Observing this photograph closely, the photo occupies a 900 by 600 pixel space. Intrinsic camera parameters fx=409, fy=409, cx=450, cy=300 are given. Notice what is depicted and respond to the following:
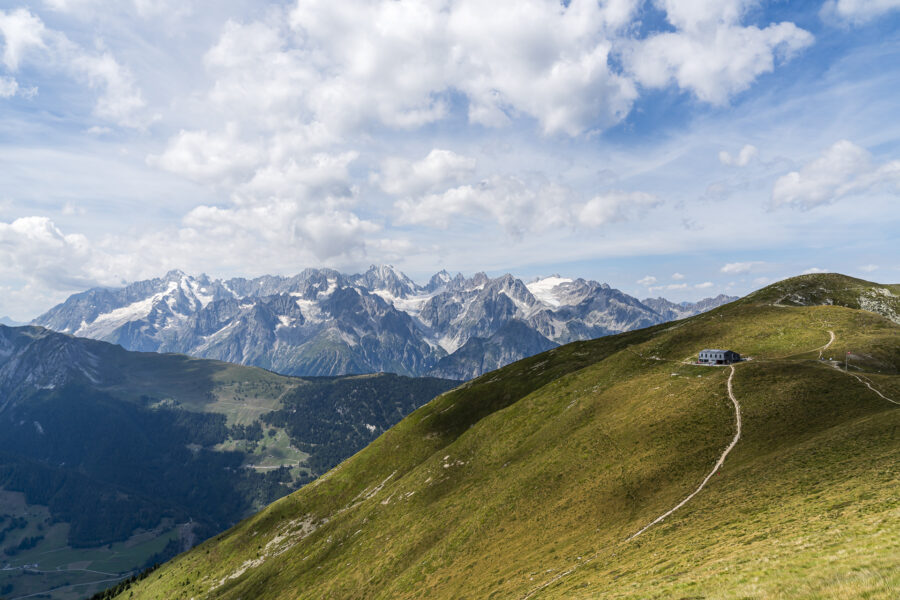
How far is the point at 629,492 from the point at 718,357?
53.1m

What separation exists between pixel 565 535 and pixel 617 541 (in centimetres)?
1085

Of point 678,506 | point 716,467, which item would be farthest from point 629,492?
point 716,467

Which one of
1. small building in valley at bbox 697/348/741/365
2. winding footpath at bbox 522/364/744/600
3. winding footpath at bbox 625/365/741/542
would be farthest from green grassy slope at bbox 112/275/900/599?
small building in valley at bbox 697/348/741/365

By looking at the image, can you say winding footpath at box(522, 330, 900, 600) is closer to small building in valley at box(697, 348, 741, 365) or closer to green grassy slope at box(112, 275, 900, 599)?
green grassy slope at box(112, 275, 900, 599)

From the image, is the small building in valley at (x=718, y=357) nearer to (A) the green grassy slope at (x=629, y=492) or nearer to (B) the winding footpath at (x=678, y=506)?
(A) the green grassy slope at (x=629, y=492)

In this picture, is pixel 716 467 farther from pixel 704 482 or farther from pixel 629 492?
pixel 629 492

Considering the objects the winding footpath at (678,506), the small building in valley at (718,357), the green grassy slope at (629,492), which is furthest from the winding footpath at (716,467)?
the small building in valley at (718,357)

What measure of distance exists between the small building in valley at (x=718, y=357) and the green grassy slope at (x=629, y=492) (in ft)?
16.2

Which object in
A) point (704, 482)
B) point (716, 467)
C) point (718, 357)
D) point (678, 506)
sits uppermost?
point (718, 357)

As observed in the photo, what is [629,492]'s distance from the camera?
6062 cm

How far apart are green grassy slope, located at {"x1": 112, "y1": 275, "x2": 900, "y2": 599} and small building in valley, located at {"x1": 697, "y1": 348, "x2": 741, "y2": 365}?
494 centimetres

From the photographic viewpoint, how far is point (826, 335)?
341ft

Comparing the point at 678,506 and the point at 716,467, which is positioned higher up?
the point at 716,467

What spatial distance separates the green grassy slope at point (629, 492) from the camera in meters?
32.8
